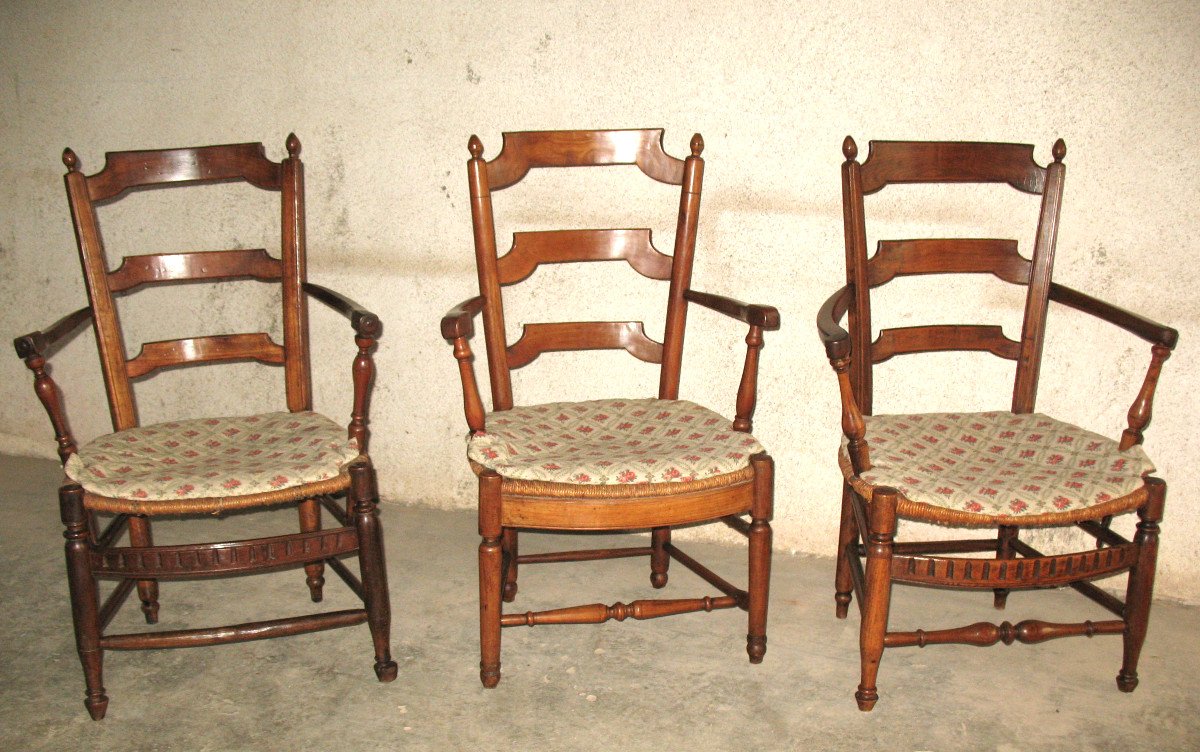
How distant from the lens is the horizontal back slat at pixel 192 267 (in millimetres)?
2381

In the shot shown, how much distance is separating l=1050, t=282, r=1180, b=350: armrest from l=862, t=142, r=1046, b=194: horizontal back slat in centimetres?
27

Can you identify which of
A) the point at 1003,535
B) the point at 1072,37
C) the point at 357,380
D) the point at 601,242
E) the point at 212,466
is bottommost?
the point at 1003,535

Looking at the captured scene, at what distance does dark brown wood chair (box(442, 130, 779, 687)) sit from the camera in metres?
2.03

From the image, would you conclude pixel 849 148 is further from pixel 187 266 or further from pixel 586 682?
pixel 187 266

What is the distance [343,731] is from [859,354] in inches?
57.2

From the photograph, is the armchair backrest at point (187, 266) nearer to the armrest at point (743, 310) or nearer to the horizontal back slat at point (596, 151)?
the horizontal back slat at point (596, 151)

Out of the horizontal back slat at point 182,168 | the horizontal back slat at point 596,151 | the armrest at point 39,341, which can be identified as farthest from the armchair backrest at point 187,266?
the horizontal back slat at point 596,151

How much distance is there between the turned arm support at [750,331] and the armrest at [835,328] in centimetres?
11

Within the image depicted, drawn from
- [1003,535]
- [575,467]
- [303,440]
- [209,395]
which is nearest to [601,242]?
[575,467]

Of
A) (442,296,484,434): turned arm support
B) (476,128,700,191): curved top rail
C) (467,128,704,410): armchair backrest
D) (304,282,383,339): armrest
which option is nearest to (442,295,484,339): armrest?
(442,296,484,434): turned arm support

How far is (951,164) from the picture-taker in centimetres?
238

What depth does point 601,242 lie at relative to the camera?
247 centimetres

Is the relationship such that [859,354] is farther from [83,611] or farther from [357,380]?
[83,611]

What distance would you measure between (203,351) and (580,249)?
0.98 m
